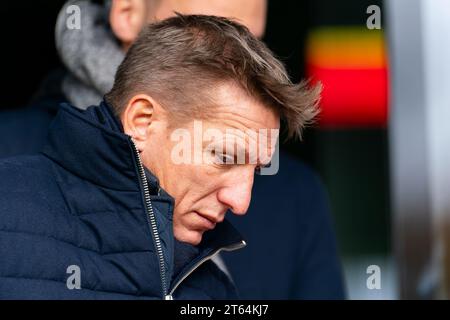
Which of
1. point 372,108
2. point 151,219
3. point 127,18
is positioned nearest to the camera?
point 151,219

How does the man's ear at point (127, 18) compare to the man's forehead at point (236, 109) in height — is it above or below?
above

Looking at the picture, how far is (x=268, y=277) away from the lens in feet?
7.97

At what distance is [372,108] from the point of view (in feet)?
11.6

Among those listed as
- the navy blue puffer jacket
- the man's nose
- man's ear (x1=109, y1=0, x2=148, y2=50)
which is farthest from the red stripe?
the navy blue puffer jacket

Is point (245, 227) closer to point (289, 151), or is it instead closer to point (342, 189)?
point (289, 151)

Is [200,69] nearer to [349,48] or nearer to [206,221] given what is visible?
[206,221]

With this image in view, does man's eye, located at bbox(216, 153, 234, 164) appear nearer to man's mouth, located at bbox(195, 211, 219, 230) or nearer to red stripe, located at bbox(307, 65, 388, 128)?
man's mouth, located at bbox(195, 211, 219, 230)

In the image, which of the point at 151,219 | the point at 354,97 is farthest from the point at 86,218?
the point at 354,97

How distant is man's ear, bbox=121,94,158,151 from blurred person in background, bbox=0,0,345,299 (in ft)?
1.76

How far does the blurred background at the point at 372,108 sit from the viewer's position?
3072 mm

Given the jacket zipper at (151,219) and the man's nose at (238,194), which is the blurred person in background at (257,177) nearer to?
the man's nose at (238,194)

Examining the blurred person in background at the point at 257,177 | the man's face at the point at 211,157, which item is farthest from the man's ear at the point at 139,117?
the blurred person in background at the point at 257,177

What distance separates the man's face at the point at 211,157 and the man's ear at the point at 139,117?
1cm

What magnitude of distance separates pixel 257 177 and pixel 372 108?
1105 millimetres
